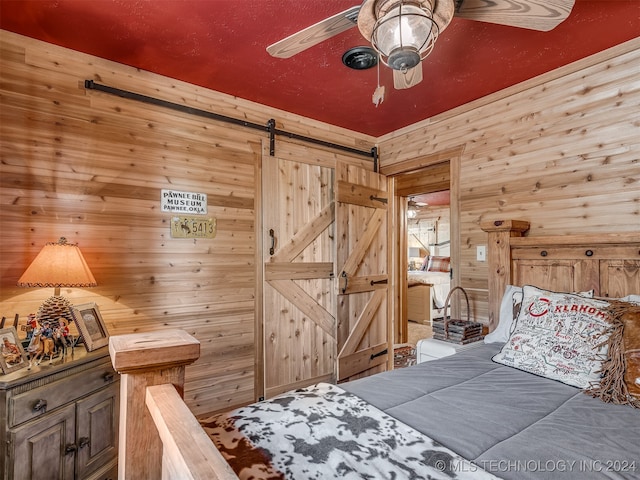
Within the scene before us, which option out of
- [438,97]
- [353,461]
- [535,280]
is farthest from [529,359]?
[438,97]

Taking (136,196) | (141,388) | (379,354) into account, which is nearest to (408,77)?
(141,388)

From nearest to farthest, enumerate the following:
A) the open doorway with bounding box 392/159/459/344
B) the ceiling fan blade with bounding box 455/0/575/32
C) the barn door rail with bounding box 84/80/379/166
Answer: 1. the ceiling fan blade with bounding box 455/0/575/32
2. the barn door rail with bounding box 84/80/379/166
3. the open doorway with bounding box 392/159/459/344

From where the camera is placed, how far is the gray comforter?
93 centimetres

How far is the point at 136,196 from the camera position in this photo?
2.30 m

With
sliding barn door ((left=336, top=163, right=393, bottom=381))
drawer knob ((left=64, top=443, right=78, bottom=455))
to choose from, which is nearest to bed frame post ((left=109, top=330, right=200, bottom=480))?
drawer knob ((left=64, top=443, right=78, bottom=455))

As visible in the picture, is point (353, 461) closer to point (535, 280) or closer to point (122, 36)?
point (535, 280)

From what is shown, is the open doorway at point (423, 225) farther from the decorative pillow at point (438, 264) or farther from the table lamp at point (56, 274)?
the table lamp at point (56, 274)

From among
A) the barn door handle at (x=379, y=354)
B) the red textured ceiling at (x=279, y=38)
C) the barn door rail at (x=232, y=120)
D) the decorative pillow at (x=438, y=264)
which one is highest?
the red textured ceiling at (x=279, y=38)

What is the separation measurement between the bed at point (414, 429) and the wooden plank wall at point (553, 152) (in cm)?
83

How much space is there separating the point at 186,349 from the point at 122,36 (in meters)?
1.96

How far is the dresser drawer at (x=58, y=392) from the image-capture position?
4.59 feet

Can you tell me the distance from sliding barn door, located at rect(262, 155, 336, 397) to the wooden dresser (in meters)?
1.22

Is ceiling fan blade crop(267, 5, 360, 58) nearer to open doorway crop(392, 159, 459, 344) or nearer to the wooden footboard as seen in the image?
the wooden footboard

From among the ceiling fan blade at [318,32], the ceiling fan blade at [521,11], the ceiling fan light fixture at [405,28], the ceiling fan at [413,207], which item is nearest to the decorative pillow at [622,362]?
the ceiling fan blade at [521,11]
